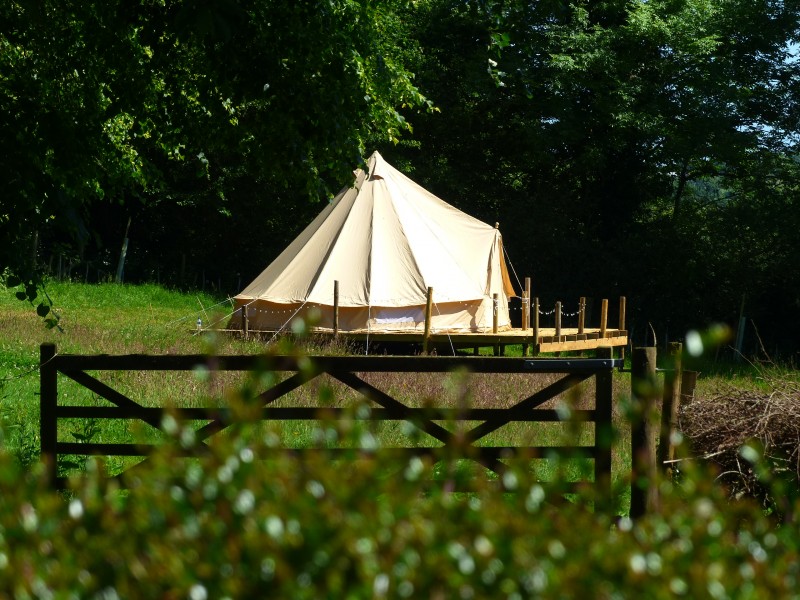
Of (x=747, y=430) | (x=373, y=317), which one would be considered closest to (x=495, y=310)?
(x=373, y=317)

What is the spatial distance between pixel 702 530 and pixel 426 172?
3196cm

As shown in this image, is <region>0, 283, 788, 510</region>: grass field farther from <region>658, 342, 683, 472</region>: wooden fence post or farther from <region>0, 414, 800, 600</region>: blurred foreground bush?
<region>658, 342, 683, 472</region>: wooden fence post

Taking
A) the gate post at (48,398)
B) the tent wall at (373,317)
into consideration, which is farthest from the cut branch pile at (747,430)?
the tent wall at (373,317)

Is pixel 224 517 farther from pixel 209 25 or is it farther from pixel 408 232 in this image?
pixel 408 232

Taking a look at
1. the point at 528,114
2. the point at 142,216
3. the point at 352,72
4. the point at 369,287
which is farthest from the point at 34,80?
the point at 142,216

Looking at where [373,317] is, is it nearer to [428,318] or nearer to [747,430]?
[428,318]

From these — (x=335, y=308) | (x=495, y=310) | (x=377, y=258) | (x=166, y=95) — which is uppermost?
(x=166, y=95)

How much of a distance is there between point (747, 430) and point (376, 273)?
49.3 feet

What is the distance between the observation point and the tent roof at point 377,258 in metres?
20.9

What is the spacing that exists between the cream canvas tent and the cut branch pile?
14.1 meters

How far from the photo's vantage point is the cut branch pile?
6105 mm

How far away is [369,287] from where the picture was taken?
2075 cm

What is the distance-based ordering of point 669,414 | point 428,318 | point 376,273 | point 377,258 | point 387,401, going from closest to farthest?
point 387,401 < point 669,414 < point 428,318 < point 376,273 < point 377,258

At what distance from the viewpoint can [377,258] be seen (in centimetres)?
2122
